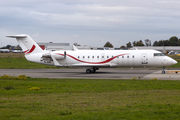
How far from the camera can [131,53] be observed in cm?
3262

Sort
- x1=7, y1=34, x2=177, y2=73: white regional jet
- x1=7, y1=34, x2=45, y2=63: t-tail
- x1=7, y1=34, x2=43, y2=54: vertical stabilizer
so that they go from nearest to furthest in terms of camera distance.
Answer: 1. x1=7, y1=34, x2=177, y2=73: white regional jet
2. x1=7, y1=34, x2=45, y2=63: t-tail
3. x1=7, y1=34, x2=43, y2=54: vertical stabilizer

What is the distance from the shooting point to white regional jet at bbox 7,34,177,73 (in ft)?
106

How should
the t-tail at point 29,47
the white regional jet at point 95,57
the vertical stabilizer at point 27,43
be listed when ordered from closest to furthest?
1. the white regional jet at point 95,57
2. the t-tail at point 29,47
3. the vertical stabilizer at point 27,43

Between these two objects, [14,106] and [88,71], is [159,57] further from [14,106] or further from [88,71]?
[14,106]

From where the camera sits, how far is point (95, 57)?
3338 centimetres

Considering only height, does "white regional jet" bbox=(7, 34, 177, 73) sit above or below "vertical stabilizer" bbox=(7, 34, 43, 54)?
below

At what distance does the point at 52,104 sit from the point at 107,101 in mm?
2816

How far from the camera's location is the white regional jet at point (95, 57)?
106 ft

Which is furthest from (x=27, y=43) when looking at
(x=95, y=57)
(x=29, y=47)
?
(x=95, y=57)

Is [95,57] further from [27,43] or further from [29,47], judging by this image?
[27,43]

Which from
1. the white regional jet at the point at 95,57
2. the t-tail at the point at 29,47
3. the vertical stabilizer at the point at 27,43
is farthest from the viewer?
the vertical stabilizer at the point at 27,43

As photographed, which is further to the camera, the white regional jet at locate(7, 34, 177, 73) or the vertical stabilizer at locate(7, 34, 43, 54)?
the vertical stabilizer at locate(7, 34, 43, 54)

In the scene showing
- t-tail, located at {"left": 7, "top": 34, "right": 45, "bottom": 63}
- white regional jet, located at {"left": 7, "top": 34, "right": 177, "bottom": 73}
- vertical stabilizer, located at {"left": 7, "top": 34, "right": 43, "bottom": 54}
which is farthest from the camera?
vertical stabilizer, located at {"left": 7, "top": 34, "right": 43, "bottom": 54}

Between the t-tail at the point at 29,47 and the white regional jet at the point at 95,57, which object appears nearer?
the white regional jet at the point at 95,57
